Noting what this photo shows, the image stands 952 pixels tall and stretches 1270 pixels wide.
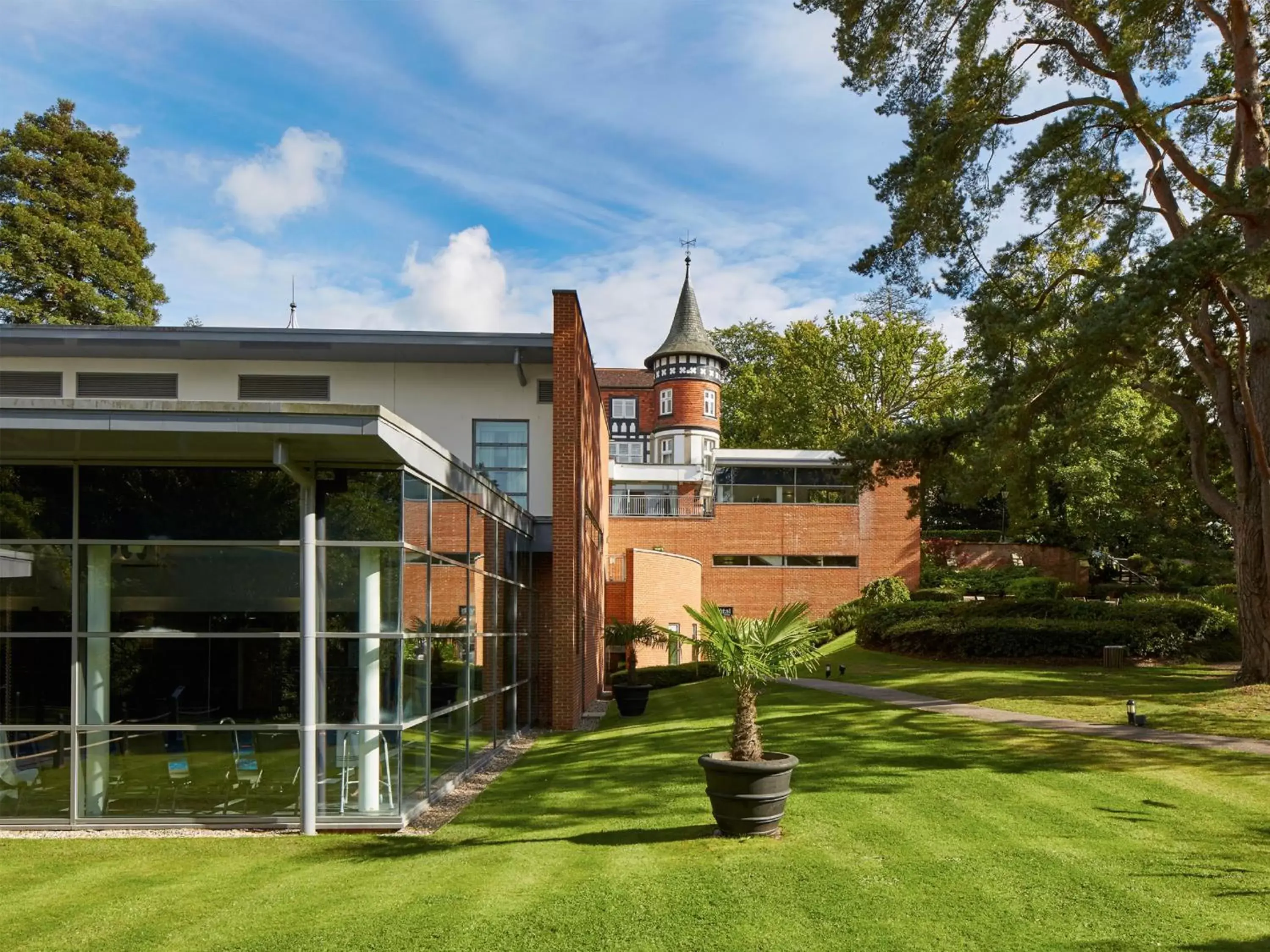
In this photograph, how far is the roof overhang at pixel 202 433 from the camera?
28.3ft

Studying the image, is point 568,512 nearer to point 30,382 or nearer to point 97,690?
point 97,690

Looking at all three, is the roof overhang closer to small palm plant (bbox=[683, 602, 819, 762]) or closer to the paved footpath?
small palm plant (bbox=[683, 602, 819, 762])

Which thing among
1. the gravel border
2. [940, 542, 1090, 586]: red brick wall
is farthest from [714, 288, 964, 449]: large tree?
the gravel border

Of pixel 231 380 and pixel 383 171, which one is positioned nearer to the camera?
pixel 383 171

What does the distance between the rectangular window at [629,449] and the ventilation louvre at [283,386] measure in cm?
5245

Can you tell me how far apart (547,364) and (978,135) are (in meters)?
8.52

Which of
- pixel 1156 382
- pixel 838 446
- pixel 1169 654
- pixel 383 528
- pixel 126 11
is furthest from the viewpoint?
pixel 1169 654

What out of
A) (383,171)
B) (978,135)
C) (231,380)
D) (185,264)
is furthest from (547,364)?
(185,264)

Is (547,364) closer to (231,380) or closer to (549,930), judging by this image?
(231,380)

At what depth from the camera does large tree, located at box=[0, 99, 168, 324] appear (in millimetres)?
33625

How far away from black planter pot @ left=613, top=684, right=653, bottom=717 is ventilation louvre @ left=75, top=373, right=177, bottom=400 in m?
10.3

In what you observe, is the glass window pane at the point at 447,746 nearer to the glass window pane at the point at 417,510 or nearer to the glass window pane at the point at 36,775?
the glass window pane at the point at 417,510

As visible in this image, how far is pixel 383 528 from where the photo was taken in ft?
32.4

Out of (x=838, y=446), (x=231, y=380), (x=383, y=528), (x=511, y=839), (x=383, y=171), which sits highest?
(x=383, y=171)
